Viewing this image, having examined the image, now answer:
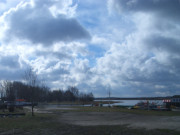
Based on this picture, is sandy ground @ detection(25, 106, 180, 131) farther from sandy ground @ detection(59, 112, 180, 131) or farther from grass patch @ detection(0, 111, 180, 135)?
grass patch @ detection(0, 111, 180, 135)

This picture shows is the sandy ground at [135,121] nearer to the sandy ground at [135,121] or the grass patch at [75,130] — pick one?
the sandy ground at [135,121]

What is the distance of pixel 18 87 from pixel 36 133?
9265 cm

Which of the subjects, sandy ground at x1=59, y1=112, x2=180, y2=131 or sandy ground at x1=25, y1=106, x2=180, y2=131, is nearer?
sandy ground at x1=59, y1=112, x2=180, y2=131

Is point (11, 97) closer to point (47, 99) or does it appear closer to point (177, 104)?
point (177, 104)

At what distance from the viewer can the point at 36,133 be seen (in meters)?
15.9

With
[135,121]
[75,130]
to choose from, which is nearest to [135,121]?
[135,121]

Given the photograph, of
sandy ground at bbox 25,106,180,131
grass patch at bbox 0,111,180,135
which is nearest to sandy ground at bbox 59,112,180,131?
sandy ground at bbox 25,106,180,131

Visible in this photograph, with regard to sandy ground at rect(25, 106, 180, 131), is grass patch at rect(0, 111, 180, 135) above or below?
above

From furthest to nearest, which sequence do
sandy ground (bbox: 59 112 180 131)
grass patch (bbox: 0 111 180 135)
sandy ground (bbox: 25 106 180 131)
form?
sandy ground (bbox: 25 106 180 131) → sandy ground (bbox: 59 112 180 131) → grass patch (bbox: 0 111 180 135)

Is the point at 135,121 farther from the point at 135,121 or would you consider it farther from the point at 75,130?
the point at 75,130

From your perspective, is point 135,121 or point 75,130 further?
point 135,121

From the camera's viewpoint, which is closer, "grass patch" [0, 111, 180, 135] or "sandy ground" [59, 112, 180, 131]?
"grass patch" [0, 111, 180, 135]

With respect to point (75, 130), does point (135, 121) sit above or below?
below

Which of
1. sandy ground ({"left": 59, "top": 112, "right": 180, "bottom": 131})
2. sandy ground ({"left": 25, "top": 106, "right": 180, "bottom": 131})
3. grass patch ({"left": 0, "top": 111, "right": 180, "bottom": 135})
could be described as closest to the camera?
grass patch ({"left": 0, "top": 111, "right": 180, "bottom": 135})
